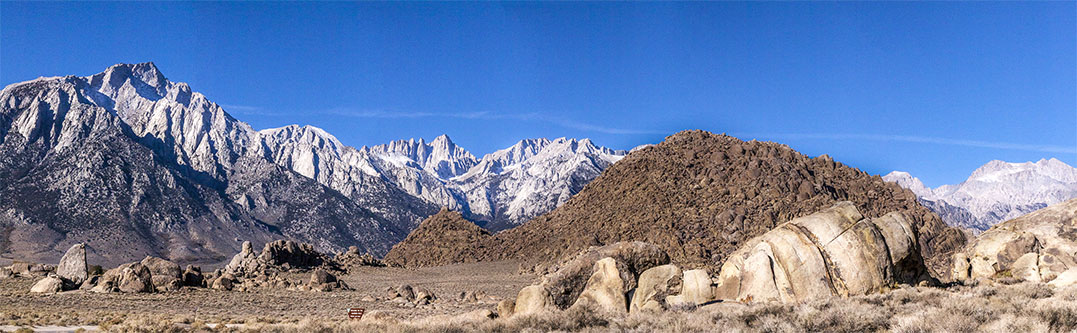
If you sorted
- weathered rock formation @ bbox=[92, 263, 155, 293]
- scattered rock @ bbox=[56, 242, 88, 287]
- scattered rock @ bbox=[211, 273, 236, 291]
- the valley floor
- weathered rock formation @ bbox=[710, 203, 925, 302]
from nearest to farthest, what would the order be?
the valley floor, weathered rock formation @ bbox=[710, 203, 925, 302], weathered rock formation @ bbox=[92, 263, 155, 293], scattered rock @ bbox=[56, 242, 88, 287], scattered rock @ bbox=[211, 273, 236, 291]

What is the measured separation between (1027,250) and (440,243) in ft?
270

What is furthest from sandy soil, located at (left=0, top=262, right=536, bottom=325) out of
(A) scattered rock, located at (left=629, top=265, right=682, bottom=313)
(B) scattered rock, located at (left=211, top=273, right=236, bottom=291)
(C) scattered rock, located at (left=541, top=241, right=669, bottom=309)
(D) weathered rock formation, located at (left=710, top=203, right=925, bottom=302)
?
(D) weathered rock formation, located at (left=710, top=203, right=925, bottom=302)

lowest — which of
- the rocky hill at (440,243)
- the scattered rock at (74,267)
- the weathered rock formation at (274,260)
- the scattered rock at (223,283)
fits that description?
the scattered rock at (223,283)

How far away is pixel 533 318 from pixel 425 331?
3087 millimetres

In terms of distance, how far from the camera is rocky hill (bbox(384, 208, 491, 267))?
9481 centimetres

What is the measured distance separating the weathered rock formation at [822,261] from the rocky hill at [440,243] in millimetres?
72948

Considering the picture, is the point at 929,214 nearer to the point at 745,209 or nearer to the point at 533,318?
the point at 745,209

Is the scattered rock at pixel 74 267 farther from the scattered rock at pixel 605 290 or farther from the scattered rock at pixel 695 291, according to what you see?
the scattered rock at pixel 695 291

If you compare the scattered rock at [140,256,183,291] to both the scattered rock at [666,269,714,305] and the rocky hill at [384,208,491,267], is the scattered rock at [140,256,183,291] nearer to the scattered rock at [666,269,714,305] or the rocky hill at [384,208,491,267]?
the rocky hill at [384,208,491,267]

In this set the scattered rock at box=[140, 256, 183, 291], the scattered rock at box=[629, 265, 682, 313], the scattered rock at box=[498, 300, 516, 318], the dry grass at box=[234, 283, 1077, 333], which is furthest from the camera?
the scattered rock at box=[140, 256, 183, 291]

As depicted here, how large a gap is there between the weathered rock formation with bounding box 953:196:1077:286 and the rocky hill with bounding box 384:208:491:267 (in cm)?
6858

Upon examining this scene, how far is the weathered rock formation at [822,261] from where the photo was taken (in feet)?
64.1

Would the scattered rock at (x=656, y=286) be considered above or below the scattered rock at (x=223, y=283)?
below

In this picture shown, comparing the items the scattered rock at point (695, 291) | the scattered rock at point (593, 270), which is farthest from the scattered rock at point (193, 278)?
the scattered rock at point (695, 291)
